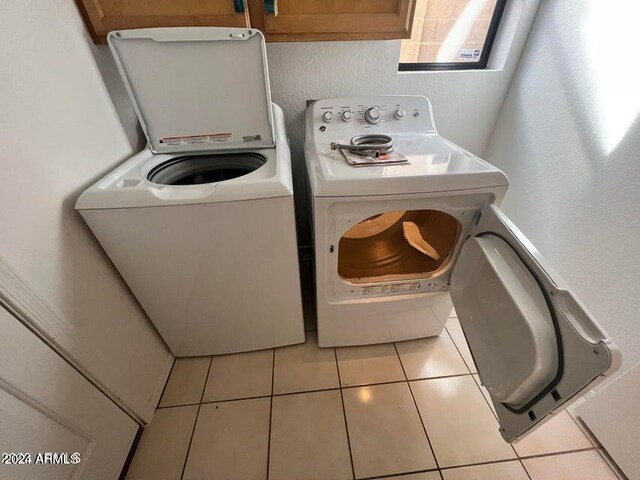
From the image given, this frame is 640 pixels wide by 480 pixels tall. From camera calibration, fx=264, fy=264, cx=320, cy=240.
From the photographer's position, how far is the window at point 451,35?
4.49 ft

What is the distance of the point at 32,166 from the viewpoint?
0.71 meters

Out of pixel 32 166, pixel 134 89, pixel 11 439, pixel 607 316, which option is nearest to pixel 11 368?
pixel 11 439

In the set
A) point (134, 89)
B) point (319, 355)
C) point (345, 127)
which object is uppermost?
point (134, 89)

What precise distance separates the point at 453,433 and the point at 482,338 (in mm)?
552

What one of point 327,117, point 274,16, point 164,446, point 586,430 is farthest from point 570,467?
point 274,16

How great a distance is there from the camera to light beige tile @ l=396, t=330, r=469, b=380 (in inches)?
51.0

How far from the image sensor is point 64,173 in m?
0.81

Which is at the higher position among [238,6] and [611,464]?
[238,6]

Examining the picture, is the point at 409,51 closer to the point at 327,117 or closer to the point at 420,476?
the point at 327,117

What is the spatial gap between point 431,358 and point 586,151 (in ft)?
3.75

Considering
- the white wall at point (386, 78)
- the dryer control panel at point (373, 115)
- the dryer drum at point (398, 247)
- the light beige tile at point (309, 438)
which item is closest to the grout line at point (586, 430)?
the dryer drum at point (398, 247)

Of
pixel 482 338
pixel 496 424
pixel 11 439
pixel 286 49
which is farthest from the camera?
pixel 286 49

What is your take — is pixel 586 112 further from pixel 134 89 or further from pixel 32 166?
pixel 32 166

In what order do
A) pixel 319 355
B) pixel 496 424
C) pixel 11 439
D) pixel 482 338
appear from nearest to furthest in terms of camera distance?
pixel 11 439, pixel 482 338, pixel 496 424, pixel 319 355
